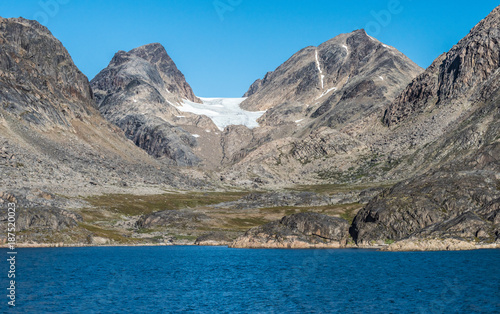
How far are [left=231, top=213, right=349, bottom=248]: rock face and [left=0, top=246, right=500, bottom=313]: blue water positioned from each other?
385 inches

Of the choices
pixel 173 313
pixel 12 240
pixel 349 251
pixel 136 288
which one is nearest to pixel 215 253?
pixel 349 251

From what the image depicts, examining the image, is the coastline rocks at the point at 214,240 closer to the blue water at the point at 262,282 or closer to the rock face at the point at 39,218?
the rock face at the point at 39,218

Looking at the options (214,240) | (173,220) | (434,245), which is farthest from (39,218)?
(434,245)

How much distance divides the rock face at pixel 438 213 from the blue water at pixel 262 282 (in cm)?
694

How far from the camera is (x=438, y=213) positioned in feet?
381

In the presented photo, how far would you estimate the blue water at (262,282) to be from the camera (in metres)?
58.3

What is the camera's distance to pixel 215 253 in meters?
128

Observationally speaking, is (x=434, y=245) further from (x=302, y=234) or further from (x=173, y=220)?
(x=173, y=220)

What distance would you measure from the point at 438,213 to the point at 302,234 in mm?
31848

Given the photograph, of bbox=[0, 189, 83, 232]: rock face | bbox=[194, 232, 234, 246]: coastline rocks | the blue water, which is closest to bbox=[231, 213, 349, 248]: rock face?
the blue water

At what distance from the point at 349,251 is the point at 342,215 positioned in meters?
59.4

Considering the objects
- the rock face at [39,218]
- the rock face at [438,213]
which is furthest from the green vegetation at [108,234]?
the rock face at [438,213]

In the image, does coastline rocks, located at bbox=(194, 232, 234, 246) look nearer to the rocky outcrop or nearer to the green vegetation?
the green vegetation

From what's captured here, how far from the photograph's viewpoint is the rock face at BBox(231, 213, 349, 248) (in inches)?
4988
